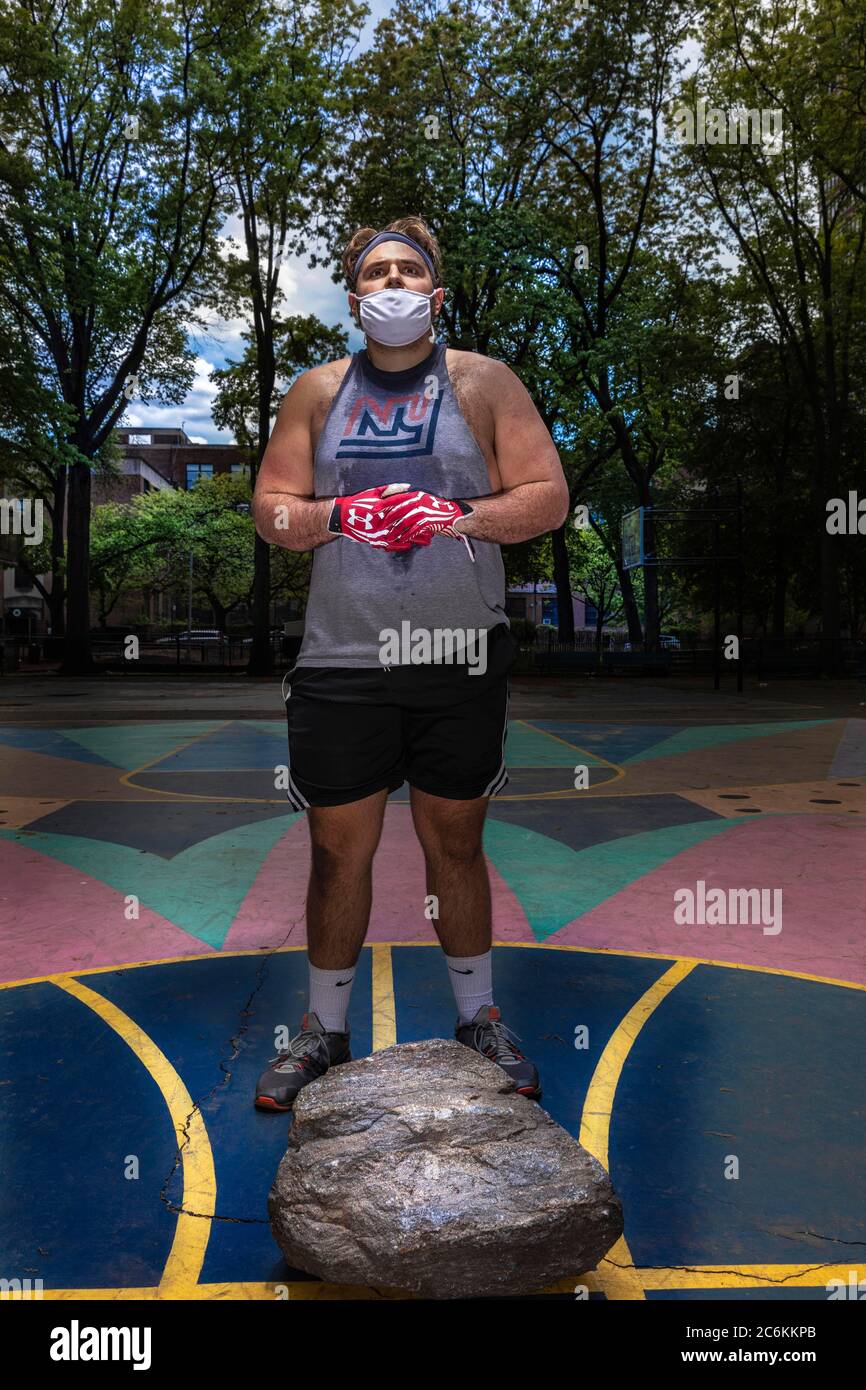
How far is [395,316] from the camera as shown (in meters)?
2.45

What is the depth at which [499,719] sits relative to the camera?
248 centimetres

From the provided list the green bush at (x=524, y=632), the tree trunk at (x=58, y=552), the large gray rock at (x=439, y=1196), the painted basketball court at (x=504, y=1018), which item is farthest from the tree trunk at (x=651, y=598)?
the large gray rock at (x=439, y=1196)

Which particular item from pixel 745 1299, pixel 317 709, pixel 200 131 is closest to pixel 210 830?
pixel 317 709

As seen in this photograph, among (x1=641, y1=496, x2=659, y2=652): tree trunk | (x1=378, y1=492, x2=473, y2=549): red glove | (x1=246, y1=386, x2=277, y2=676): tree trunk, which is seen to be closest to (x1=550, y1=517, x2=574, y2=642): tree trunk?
(x1=641, y1=496, x2=659, y2=652): tree trunk

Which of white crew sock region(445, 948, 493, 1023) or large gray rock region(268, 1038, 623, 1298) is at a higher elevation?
white crew sock region(445, 948, 493, 1023)

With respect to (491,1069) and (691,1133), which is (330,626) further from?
(691,1133)

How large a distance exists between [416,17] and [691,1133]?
27038 millimetres

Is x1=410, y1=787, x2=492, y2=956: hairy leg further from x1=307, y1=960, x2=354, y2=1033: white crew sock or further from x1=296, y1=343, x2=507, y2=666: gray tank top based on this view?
x1=296, y1=343, x2=507, y2=666: gray tank top

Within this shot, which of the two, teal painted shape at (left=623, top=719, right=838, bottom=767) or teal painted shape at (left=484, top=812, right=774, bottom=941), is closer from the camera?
teal painted shape at (left=484, top=812, right=774, bottom=941)

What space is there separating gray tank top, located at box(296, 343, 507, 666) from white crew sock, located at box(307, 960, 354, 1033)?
2.83ft

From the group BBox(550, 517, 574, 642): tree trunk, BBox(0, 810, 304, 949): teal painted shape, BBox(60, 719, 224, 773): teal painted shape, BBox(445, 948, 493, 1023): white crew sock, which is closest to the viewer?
BBox(445, 948, 493, 1023): white crew sock

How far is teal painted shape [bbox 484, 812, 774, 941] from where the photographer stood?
4500mm

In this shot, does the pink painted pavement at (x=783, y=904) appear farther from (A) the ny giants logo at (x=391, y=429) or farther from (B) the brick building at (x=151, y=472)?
(B) the brick building at (x=151, y=472)

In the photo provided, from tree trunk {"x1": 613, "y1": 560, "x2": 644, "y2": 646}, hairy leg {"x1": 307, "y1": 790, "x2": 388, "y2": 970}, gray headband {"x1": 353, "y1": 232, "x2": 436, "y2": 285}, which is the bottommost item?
hairy leg {"x1": 307, "y1": 790, "x2": 388, "y2": 970}
